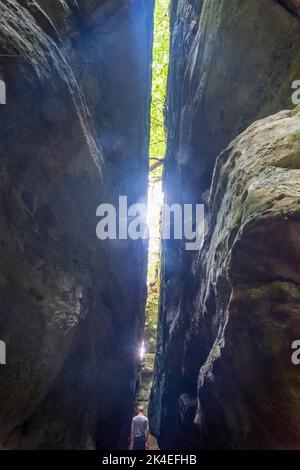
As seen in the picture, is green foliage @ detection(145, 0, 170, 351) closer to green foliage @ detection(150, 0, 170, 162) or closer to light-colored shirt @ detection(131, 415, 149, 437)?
green foliage @ detection(150, 0, 170, 162)

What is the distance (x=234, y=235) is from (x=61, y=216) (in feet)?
10.1

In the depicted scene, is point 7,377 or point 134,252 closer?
point 7,377

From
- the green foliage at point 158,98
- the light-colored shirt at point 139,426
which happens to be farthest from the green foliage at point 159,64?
the light-colored shirt at point 139,426

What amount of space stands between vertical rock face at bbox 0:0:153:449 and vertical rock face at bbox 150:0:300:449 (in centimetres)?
188

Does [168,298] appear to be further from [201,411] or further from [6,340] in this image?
[6,340]

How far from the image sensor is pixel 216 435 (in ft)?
21.5

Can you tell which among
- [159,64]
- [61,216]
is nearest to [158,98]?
[159,64]

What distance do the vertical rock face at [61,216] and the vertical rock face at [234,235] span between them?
6.18 ft

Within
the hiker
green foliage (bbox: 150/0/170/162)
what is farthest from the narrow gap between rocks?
the hiker

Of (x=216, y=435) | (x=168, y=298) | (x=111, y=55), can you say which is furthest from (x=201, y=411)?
(x=111, y=55)

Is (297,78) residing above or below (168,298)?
above

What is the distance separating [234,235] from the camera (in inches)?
179

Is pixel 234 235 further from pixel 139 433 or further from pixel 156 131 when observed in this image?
pixel 156 131

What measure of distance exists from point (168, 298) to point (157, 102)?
12.5m
